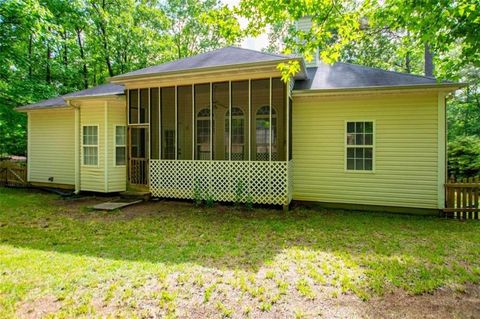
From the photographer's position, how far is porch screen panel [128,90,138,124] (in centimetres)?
937

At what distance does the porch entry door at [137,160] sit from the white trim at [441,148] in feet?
28.8

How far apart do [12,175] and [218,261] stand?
42.6ft

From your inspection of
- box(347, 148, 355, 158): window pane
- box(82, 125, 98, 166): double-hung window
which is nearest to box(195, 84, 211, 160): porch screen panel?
box(82, 125, 98, 166): double-hung window

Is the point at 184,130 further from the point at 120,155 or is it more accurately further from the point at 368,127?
the point at 368,127

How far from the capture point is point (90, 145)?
32.7ft

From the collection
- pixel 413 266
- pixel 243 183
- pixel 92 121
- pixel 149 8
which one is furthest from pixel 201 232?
pixel 149 8

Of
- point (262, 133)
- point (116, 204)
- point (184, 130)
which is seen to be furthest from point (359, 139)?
point (116, 204)

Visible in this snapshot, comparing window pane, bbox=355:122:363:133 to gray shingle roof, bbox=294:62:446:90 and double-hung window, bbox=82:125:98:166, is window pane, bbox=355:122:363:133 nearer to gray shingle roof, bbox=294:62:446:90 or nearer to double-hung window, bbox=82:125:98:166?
gray shingle roof, bbox=294:62:446:90

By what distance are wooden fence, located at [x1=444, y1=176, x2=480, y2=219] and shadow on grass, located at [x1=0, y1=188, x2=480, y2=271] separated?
1.85 feet

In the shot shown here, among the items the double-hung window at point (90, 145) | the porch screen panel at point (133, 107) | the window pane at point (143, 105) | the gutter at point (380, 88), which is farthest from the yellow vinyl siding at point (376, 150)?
the double-hung window at point (90, 145)

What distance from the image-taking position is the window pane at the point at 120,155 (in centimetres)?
987

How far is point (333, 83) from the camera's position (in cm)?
838

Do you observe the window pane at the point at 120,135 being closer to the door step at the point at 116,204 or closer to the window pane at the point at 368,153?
the door step at the point at 116,204

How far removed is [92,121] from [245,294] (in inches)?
354
